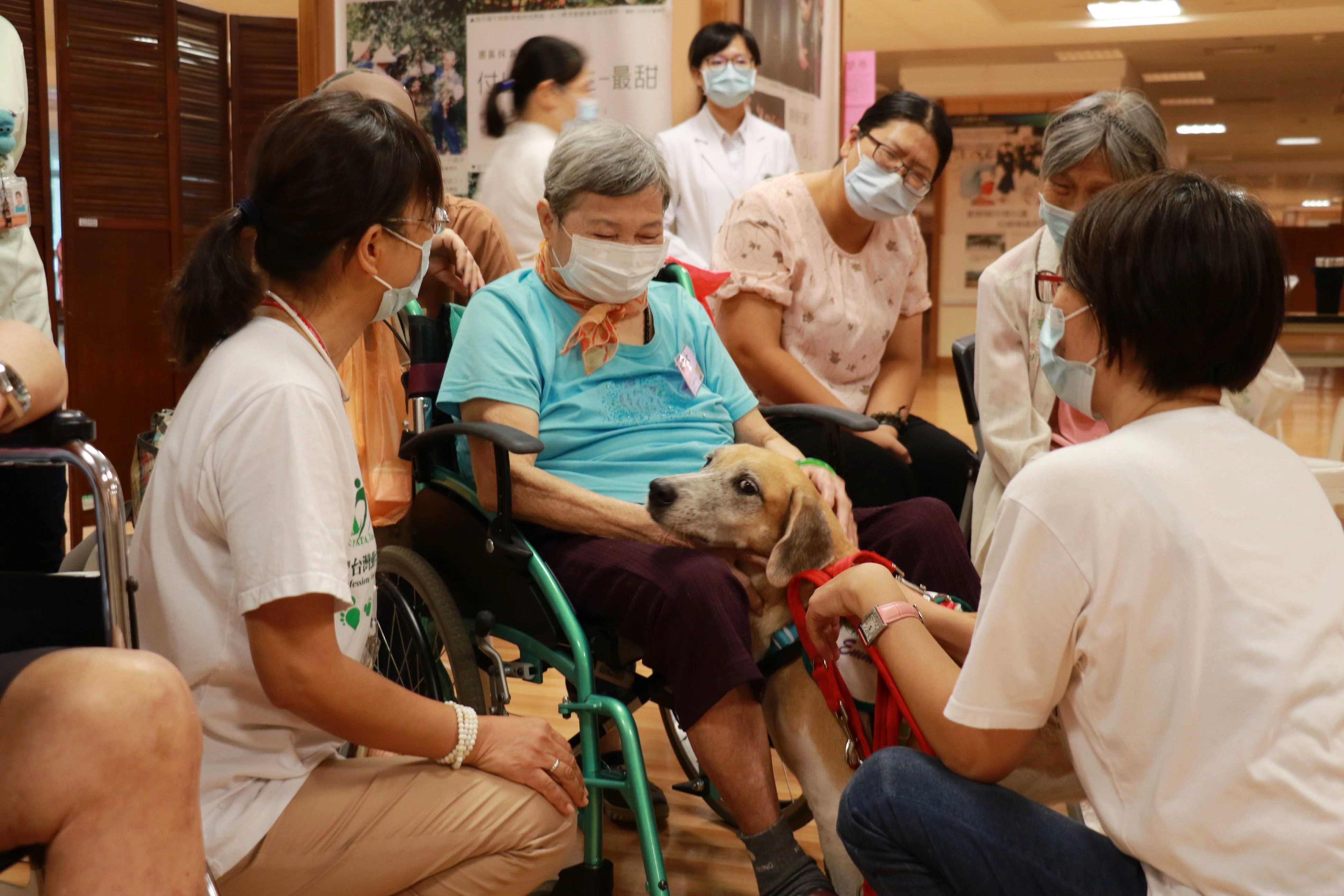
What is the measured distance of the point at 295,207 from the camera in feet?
4.68

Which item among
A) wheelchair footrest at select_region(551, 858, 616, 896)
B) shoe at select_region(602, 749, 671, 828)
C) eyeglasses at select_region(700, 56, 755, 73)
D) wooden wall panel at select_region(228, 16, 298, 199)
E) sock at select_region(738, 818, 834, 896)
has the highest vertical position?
wooden wall panel at select_region(228, 16, 298, 199)

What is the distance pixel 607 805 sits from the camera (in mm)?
2492

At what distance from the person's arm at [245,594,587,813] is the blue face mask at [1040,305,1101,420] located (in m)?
0.83

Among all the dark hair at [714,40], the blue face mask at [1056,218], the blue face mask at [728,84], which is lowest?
the blue face mask at [1056,218]

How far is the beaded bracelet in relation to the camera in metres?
1.47

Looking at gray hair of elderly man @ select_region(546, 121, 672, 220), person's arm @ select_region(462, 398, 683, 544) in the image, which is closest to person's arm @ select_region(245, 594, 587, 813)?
person's arm @ select_region(462, 398, 683, 544)

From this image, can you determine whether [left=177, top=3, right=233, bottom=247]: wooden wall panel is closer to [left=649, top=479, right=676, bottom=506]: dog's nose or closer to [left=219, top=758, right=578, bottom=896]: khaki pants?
[left=649, top=479, right=676, bottom=506]: dog's nose

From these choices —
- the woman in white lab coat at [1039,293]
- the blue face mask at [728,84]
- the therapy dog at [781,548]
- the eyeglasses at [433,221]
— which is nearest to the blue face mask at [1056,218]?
the woman in white lab coat at [1039,293]

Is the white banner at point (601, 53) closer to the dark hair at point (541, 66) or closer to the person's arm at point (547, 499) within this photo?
the dark hair at point (541, 66)

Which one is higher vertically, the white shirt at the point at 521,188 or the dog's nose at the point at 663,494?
the white shirt at the point at 521,188

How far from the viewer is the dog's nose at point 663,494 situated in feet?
6.30

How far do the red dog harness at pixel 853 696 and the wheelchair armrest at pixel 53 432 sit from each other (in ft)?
3.04

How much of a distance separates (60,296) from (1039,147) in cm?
1144

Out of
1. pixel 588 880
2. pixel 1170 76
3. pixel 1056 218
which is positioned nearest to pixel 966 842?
pixel 588 880
